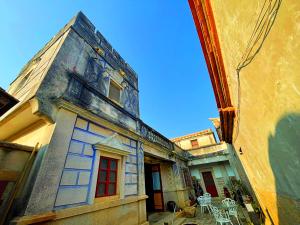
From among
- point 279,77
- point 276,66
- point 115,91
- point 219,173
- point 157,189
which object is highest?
point 115,91

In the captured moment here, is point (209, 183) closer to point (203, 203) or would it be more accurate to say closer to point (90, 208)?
point (203, 203)

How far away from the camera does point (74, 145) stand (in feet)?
11.6

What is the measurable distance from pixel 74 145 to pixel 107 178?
60.2 inches

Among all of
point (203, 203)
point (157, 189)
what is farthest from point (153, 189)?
point (203, 203)

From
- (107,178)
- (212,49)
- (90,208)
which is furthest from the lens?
(107,178)

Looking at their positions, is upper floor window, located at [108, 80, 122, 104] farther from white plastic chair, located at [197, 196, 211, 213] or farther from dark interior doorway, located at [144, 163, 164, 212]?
white plastic chair, located at [197, 196, 211, 213]

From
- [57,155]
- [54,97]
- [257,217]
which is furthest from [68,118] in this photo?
[257,217]

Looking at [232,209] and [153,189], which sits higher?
[153,189]

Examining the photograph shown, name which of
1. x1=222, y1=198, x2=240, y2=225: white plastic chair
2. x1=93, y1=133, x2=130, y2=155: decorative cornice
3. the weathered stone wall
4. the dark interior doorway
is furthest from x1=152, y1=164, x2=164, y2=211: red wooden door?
the weathered stone wall

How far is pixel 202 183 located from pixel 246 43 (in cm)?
1661

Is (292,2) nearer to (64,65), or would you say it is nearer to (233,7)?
(233,7)

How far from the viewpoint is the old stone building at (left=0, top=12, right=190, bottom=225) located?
2678 mm

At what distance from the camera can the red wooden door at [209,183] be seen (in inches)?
574

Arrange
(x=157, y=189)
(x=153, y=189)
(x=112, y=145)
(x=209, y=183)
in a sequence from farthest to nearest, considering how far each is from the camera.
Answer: (x=209, y=183)
(x=153, y=189)
(x=157, y=189)
(x=112, y=145)
